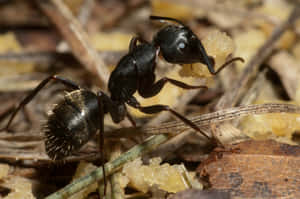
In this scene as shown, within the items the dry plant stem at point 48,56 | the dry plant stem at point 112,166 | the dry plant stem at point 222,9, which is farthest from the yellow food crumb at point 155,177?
the dry plant stem at point 222,9

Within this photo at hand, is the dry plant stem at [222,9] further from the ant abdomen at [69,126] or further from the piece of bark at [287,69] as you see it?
the ant abdomen at [69,126]

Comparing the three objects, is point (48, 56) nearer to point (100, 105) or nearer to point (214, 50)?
point (100, 105)

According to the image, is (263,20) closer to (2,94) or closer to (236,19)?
(236,19)

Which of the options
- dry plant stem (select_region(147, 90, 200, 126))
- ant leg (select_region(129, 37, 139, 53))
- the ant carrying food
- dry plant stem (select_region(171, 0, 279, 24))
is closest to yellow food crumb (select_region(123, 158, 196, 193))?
the ant carrying food

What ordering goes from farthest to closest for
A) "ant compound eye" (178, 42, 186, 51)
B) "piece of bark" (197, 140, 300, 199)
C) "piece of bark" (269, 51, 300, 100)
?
"piece of bark" (269, 51, 300, 100) → "ant compound eye" (178, 42, 186, 51) → "piece of bark" (197, 140, 300, 199)

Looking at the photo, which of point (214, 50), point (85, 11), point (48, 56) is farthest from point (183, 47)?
point (85, 11)

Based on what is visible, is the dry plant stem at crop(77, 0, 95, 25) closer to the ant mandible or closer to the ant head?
the ant mandible
